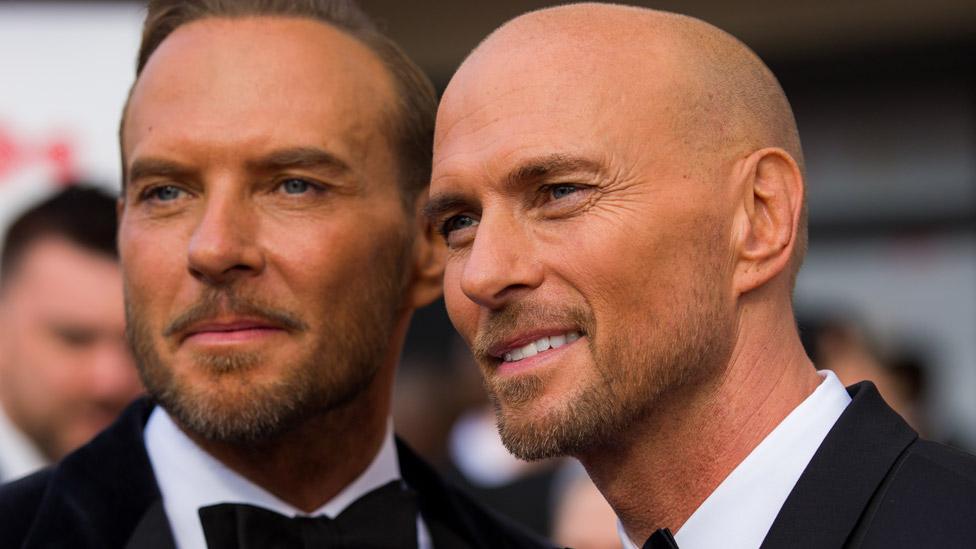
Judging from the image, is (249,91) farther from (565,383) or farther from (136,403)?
(565,383)

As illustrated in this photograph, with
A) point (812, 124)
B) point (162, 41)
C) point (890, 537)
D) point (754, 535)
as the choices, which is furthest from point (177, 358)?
point (812, 124)

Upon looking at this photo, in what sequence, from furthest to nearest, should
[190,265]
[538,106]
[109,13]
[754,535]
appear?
[109,13]
[190,265]
[538,106]
[754,535]

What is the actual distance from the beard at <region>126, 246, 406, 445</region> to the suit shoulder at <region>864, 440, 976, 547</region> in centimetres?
139

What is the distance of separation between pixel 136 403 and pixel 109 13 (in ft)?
5.52

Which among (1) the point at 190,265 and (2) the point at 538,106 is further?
(1) the point at 190,265

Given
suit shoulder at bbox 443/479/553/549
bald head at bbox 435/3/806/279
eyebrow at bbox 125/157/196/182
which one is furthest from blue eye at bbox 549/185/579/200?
suit shoulder at bbox 443/479/553/549

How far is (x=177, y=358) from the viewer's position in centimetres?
331

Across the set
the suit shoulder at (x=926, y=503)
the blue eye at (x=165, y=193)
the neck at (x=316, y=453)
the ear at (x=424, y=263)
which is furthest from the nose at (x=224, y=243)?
the suit shoulder at (x=926, y=503)

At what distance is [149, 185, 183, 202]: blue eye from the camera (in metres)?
3.43

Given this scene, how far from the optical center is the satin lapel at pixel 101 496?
315 centimetres

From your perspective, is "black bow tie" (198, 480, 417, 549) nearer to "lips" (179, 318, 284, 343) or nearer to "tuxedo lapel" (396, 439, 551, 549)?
"tuxedo lapel" (396, 439, 551, 549)

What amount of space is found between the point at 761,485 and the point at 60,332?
10.8ft

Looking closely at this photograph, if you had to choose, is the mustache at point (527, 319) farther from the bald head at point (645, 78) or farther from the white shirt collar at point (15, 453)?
the white shirt collar at point (15, 453)

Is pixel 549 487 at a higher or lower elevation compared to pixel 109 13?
lower
